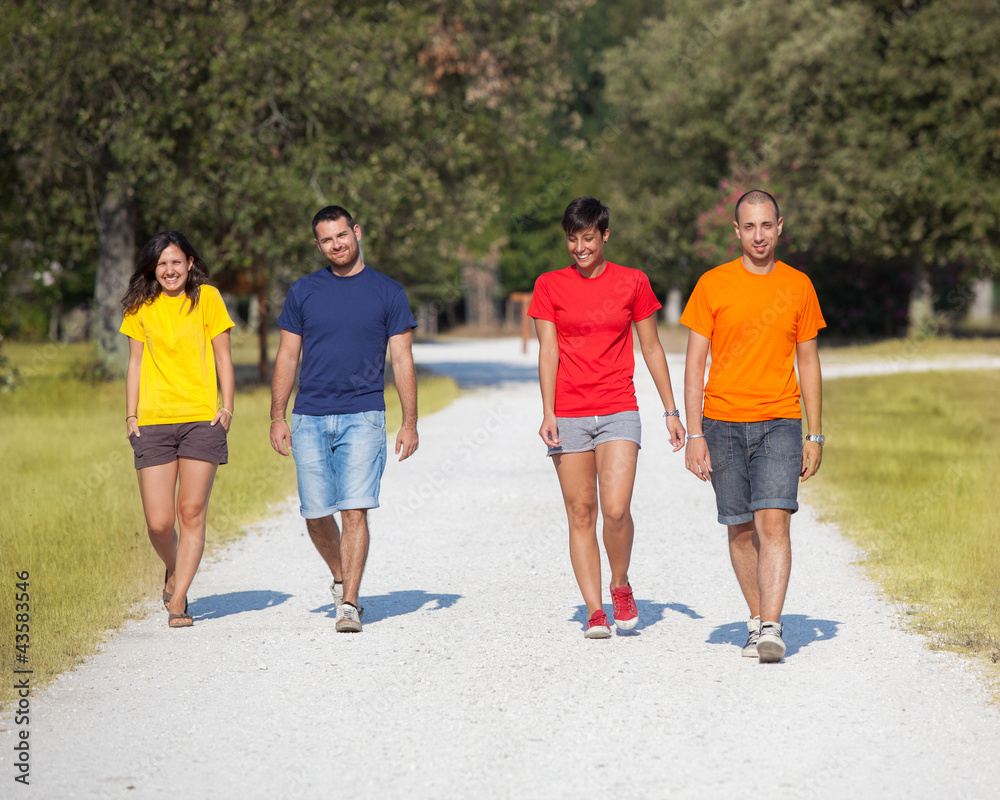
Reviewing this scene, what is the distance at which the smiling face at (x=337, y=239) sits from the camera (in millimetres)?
5871

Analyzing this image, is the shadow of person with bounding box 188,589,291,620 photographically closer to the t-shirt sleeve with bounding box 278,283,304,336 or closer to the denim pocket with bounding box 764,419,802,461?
the t-shirt sleeve with bounding box 278,283,304,336

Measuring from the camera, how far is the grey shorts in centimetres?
568

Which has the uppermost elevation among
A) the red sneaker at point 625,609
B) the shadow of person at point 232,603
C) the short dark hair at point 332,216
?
the short dark hair at point 332,216

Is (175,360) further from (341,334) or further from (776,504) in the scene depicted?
(776,504)

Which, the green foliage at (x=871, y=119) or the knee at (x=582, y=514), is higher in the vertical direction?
the green foliage at (x=871, y=119)

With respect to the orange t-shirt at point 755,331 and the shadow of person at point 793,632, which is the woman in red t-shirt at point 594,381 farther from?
the shadow of person at point 793,632

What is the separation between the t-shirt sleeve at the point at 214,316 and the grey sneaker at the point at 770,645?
120 inches

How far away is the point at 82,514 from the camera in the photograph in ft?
29.7

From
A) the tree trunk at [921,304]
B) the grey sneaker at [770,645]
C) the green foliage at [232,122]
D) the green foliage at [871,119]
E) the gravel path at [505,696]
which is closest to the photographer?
the gravel path at [505,696]

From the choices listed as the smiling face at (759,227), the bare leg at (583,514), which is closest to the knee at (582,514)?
the bare leg at (583,514)

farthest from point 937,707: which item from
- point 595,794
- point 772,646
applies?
point 595,794

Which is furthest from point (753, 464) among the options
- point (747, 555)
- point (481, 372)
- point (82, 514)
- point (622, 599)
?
point (481, 372)

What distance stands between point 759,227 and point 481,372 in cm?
2309

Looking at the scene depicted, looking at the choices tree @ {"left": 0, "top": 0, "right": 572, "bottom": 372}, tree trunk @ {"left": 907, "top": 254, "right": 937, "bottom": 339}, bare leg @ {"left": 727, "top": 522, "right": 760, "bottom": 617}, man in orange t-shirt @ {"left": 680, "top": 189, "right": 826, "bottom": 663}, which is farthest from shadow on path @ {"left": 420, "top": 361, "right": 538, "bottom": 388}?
man in orange t-shirt @ {"left": 680, "top": 189, "right": 826, "bottom": 663}
